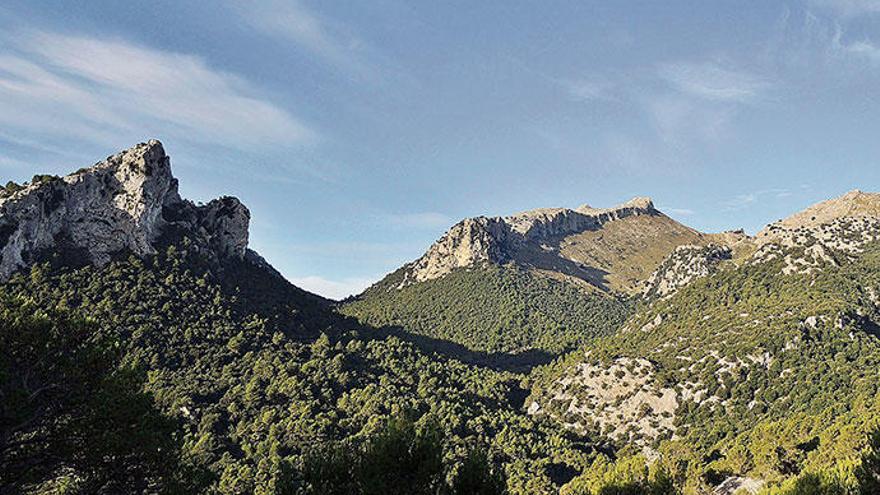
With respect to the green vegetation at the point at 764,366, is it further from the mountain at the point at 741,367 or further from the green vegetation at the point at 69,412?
the green vegetation at the point at 69,412

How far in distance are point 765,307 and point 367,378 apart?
120 m

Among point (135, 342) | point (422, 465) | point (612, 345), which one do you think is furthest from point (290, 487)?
point (612, 345)

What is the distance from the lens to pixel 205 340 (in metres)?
105

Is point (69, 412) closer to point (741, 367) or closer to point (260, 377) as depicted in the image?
point (260, 377)

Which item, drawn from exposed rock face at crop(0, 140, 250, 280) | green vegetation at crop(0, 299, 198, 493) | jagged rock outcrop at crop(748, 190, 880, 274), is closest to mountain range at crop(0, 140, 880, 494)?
green vegetation at crop(0, 299, 198, 493)

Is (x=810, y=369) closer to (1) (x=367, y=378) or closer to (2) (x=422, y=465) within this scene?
(1) (x=367, y=378)

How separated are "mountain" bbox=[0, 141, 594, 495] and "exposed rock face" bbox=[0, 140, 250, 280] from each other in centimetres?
37

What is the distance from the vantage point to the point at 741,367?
11912 centimetres

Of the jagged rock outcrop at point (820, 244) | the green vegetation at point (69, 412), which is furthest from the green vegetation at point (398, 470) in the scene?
the jagged rock outcrop at point (820, 244)

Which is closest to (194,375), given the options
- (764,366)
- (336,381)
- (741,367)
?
(336,381)

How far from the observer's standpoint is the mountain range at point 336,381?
88.0ft

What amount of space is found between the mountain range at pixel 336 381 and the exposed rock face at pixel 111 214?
47 cm

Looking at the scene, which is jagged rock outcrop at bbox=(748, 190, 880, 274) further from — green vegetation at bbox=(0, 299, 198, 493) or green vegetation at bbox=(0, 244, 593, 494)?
green vegetation at bbox=(0, 299, 198, 493)

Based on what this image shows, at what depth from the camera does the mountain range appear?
88.0 ft
